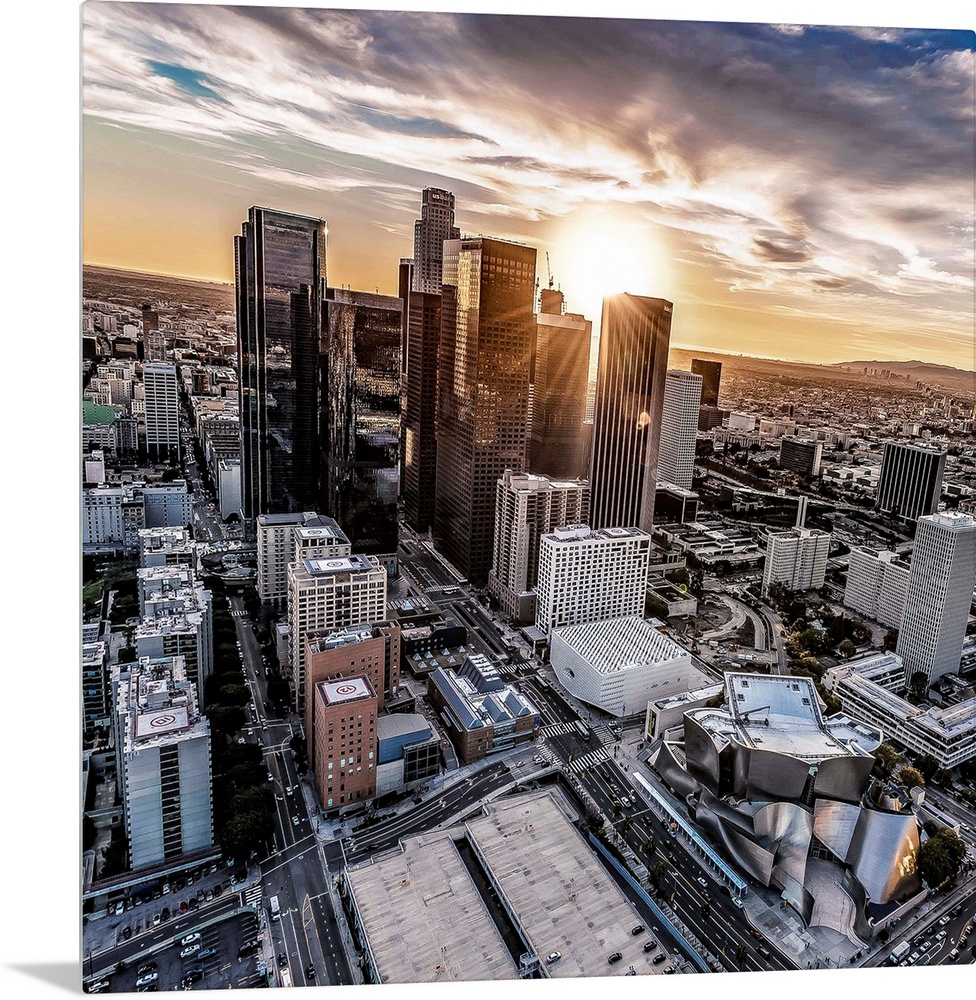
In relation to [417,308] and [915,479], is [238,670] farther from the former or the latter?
[915,479]

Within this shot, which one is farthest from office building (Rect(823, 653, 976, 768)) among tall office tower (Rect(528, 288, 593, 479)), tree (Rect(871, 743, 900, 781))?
tall office tower (Rect(528, 288, 593, 479))

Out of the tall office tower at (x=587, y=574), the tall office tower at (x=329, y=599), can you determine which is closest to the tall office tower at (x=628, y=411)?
the tall office tower at (x=587, y=574)

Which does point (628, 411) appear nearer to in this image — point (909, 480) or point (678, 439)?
point (678, 439)

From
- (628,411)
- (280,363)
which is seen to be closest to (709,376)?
(628,411)

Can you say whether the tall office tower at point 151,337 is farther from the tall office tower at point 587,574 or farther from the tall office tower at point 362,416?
the tall office tower at point 587,574

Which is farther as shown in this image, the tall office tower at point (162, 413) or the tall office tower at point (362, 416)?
the tall office tower at point (162, 413)
